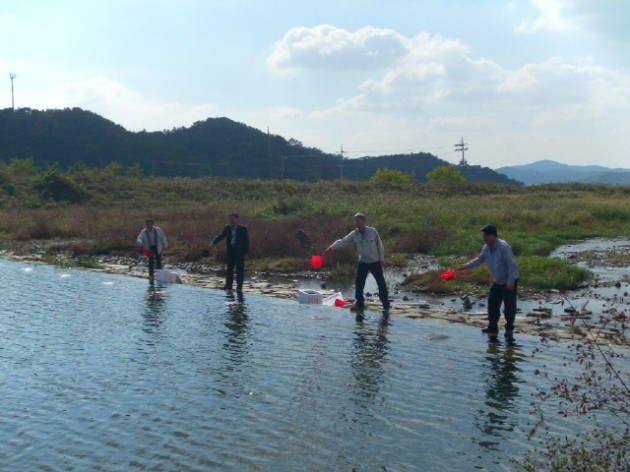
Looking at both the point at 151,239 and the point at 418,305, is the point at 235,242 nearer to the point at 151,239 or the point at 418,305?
the point at 151,239

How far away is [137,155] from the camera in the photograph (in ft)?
389

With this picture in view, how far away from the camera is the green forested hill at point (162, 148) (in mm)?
113875

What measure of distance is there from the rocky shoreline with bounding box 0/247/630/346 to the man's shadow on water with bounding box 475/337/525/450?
1.04 metres

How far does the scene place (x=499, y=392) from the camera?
1004 centimetres

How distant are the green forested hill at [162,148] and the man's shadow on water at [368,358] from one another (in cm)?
8875

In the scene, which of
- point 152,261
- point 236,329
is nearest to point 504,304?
point 236,329

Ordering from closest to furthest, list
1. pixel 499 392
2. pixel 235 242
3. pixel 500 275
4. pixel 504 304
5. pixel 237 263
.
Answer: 1. pixel 499 392
2. pixel 500 275
3. pixel 504 304
4. pixel 235 242
5. pixel 237 263

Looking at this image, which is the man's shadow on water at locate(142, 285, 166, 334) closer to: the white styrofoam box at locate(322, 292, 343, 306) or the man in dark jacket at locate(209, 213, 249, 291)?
the man in dark jacket at locate(209, 213, 249, 291)

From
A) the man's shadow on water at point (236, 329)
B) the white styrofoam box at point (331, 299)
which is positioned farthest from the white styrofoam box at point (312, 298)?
the man's shadow on water at point (236, 329)

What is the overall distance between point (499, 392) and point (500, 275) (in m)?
3.60

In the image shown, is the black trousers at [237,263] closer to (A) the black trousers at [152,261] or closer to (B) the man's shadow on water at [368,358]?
(A) the black trousers at [152,261]

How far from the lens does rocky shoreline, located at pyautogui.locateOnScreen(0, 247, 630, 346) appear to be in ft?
45.1

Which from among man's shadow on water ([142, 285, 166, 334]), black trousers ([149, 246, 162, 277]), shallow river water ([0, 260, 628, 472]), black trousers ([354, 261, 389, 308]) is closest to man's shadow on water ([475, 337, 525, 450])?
shallow river water ([0, 260, 628, 472])

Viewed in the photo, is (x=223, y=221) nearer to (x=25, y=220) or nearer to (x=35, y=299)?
(x=25, y=220)
